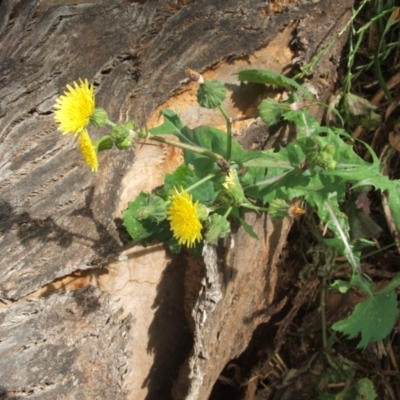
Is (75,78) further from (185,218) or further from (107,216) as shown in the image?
(185,218)

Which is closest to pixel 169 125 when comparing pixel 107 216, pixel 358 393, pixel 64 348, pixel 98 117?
pixel 98 117

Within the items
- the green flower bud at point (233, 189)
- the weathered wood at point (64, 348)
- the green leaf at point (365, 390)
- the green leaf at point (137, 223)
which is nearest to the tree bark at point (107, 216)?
the weathered wood at point (64, 348)

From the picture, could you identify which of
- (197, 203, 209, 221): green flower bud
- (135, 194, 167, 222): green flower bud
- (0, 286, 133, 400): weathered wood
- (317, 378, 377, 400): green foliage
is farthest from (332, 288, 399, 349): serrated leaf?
(0, 286, 133, 400): weathered wood

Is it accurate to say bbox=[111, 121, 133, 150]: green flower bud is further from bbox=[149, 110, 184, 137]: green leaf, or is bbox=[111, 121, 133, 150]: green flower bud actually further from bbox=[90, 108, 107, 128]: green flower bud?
bbox=[149, 110, 184, 137]: green leaf

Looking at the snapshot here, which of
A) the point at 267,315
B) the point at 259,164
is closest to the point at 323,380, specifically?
the point at 267,315

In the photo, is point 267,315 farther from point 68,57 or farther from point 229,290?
point 68,57
